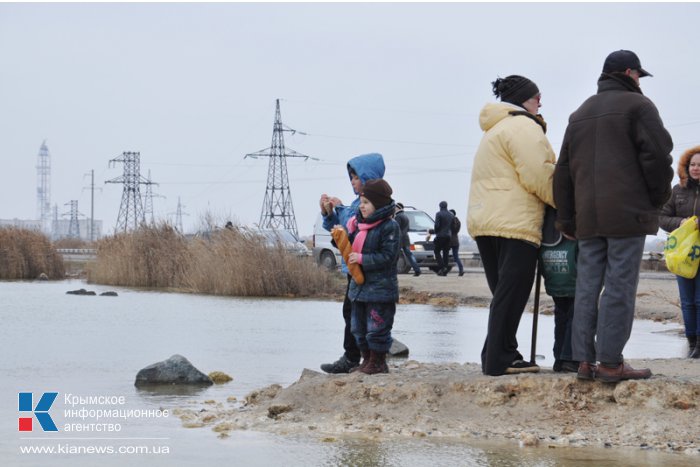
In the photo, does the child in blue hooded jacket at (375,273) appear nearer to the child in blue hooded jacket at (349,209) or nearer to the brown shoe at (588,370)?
the child in blue hooded jacket at (349,209)

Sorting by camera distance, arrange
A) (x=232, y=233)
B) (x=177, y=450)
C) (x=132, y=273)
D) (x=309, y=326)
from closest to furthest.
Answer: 1. (x=177, y=450)
2. (x=309, y=326)
3. (x=232, y=233)
4. (x=132, y=273)

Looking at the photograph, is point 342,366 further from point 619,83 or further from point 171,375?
point 619,83

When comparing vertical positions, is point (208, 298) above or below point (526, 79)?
below

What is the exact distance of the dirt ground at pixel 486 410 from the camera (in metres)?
6.76

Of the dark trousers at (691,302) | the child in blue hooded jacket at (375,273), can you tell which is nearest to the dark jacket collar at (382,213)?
the child in blue hooded jacket at (375,273)

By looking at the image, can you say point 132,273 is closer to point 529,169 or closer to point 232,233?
point 232,233

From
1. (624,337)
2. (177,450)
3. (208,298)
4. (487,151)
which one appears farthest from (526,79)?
(208,298)

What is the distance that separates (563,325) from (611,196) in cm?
118

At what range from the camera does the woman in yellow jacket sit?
739 centimetres

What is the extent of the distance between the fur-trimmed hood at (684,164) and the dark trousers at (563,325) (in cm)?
281

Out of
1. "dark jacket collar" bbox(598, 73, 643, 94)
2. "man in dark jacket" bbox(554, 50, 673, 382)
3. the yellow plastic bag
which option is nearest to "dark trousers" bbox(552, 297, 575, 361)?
"man in dark jacket" bbox(554, 50, 673, 382)

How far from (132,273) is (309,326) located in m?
12.9

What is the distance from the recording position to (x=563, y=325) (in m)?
7.74

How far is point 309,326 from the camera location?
15.6m
